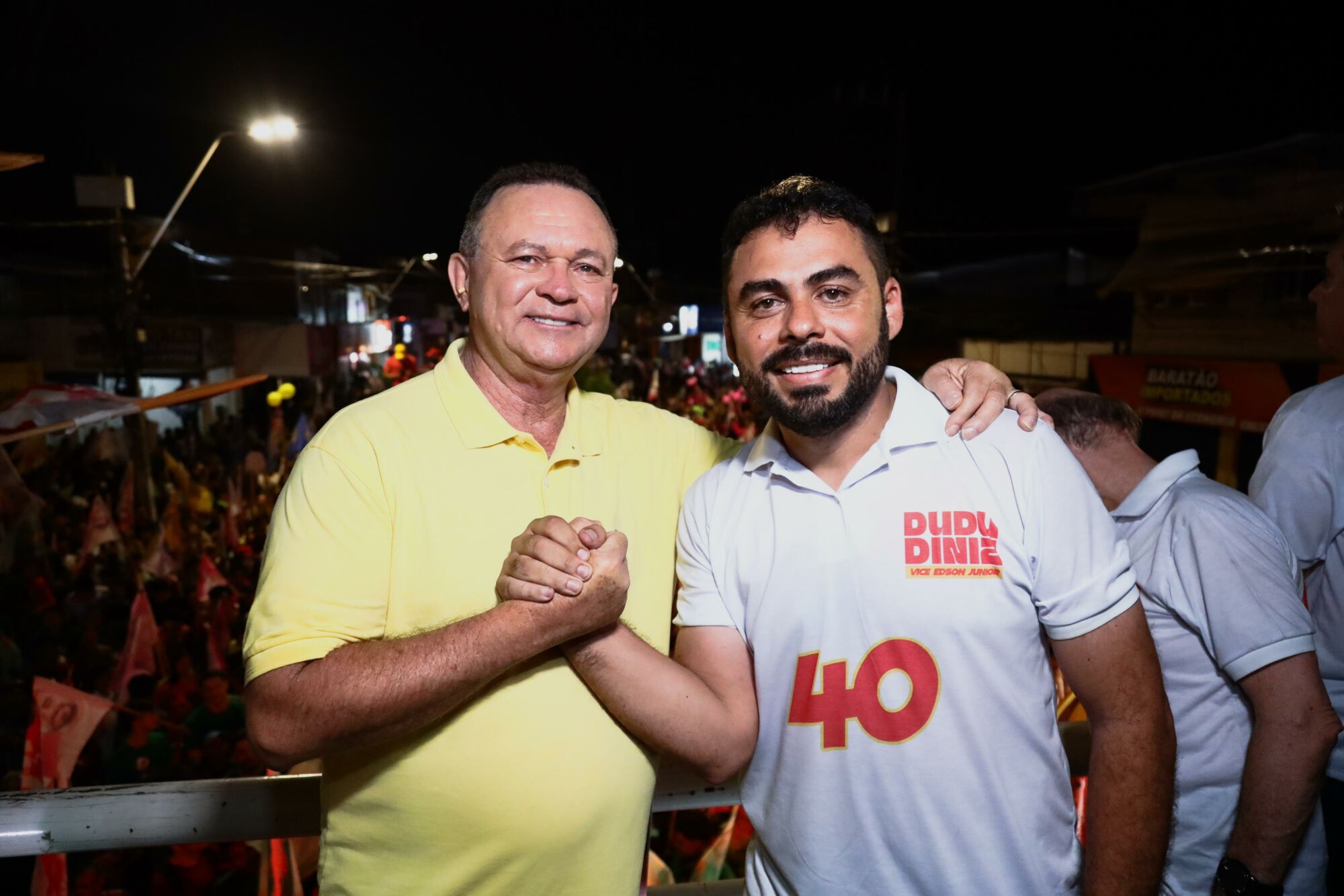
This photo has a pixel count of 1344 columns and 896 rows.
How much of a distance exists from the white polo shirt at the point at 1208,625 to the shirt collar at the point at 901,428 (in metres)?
0.79

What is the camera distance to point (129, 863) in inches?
163

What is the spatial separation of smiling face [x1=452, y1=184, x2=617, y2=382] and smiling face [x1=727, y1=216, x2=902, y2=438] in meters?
0.49

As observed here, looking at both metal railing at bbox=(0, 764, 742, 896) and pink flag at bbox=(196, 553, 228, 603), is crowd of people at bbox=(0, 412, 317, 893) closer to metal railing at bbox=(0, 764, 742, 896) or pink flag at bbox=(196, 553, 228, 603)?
pink flag at bbox=(196, 553, 228, 603)

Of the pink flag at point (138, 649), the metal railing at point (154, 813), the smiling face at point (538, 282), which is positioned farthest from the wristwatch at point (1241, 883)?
the pink flag at point (138, 649)

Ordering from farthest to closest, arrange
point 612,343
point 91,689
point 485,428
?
point 612,343 < point 91,689 < point 485,428

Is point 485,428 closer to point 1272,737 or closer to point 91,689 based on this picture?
point 1272,737

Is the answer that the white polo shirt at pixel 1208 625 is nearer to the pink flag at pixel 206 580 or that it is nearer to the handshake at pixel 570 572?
the handshake at pixel 570 572

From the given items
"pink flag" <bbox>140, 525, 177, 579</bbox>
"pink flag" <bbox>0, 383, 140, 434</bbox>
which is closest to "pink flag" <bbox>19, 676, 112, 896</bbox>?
"pink flag" <bbox>0, 383, 140, 434</bbox>

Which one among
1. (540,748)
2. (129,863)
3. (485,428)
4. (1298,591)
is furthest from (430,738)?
(129,863)

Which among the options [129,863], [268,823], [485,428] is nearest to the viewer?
[268,823]

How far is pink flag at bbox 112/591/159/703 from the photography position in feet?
20.6

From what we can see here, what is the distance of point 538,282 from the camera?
231 centimetres

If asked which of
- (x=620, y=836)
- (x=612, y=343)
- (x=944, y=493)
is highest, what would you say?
(x=612, y=343)

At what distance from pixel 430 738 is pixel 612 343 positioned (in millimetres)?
38432
